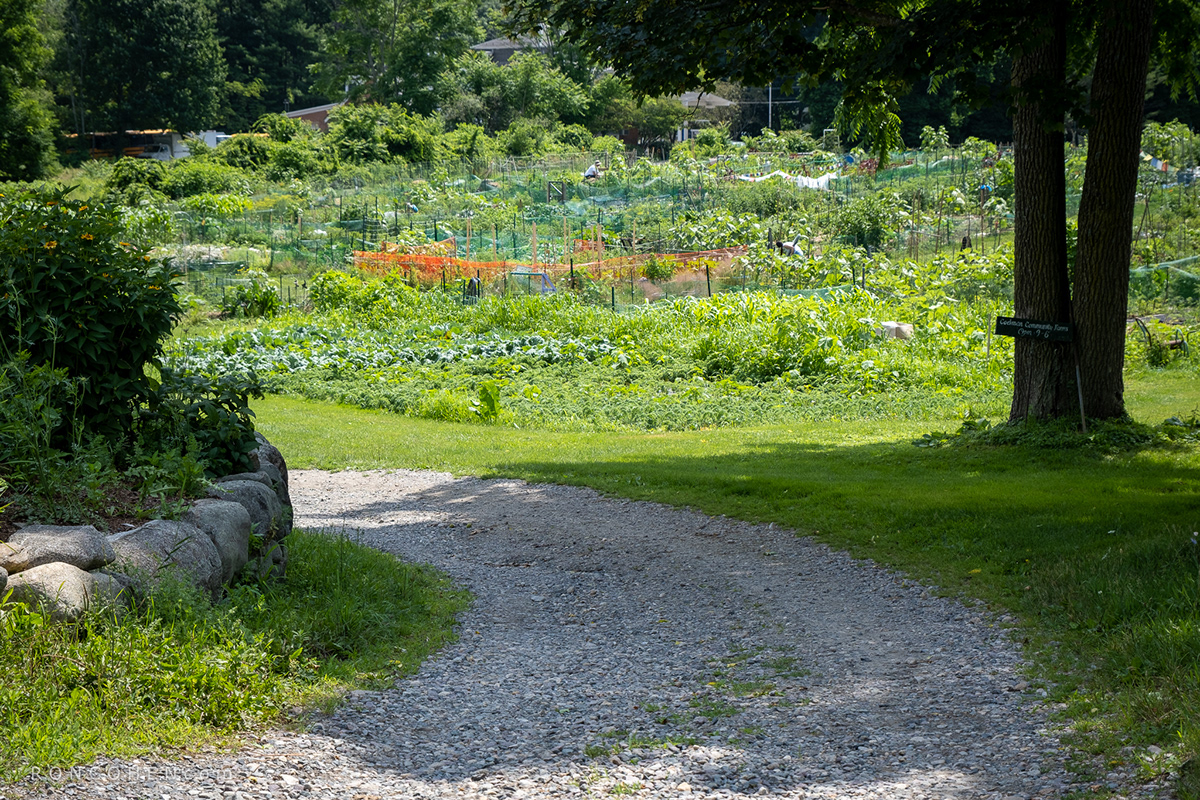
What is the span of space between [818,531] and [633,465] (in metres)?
3.37

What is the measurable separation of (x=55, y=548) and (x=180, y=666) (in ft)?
2.88

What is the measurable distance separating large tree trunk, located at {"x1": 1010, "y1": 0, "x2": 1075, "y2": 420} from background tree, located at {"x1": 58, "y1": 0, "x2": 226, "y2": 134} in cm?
6305

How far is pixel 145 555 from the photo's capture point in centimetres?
517

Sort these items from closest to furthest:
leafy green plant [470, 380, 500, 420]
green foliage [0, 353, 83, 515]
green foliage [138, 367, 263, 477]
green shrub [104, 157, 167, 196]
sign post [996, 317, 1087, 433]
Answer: green foliage [0, 353, 83, 515]
green foliage [138, 367, 263, 477]
sign post [996, 317, 1087, 433]
leafy green plant [470, 380, 500, 420]
green shrub [104, 157, 167, 196]

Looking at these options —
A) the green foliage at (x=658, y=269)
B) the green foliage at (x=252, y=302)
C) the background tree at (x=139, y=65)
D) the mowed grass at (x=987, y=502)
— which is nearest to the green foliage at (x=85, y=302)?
the mowed grass at (x=987, y=502)

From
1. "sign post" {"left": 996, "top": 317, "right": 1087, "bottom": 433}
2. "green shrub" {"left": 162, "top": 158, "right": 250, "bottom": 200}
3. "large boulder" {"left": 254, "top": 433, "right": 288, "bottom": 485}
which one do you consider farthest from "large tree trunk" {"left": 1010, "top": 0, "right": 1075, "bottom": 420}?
"green shrub" {"left": 162, "top": 158, "right": 250, "bottom": 200}

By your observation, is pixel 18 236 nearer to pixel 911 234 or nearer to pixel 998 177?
pixel 911 234

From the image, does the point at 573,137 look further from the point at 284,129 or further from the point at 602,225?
the point at 602,225

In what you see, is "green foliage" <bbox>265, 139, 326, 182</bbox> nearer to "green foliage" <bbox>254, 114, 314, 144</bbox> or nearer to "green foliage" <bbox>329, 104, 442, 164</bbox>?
"green foliage" <bbox>329, 104, 442, 164</bbox>

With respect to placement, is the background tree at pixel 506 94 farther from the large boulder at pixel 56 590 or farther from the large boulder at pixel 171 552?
the large boulder at pixel 56 590

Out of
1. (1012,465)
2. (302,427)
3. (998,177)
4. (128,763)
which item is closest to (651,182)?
(998,177)

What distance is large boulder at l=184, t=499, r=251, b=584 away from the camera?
18.9ft

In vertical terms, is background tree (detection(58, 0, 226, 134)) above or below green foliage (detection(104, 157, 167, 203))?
above

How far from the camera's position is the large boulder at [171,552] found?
5.14 meters
